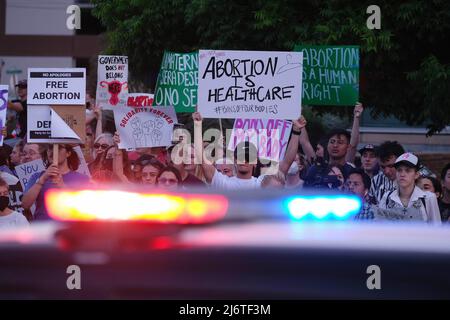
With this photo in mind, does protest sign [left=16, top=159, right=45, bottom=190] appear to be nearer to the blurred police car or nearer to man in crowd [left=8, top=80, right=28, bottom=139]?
man in crowd [left=8, top=80, right=28, bottom=139]

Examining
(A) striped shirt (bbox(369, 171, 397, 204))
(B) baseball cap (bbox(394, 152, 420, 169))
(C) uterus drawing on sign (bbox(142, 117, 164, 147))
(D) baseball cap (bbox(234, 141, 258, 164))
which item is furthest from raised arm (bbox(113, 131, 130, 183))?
(B) baseball cap (bbox(394, 152, 420, 169))

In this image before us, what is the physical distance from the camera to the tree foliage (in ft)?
38.9

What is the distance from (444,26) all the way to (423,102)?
45.0 inches

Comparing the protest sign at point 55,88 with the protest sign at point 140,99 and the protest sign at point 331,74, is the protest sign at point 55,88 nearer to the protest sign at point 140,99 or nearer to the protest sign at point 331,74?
the protest sign at point 140,99

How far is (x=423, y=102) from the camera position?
12.6 m

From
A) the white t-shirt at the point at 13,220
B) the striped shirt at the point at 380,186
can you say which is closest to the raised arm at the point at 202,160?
the striped shirt at the point at 380,186

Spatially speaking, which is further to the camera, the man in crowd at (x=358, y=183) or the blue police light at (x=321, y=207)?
the man in crowd at (x=358, y=183)

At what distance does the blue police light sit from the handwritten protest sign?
25.5 feet

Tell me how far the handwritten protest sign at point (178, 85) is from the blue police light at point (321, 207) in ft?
A: 25.5

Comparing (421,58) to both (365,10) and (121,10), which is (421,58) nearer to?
(365,10)

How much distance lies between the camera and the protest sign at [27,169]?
8.56m

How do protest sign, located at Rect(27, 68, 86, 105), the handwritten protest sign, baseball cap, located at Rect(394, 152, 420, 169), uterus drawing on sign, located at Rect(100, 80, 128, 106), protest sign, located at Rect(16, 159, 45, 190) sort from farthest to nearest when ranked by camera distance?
uterus drawing on sign, located at Rect(100, 80, 128, 106) → the handwritten protest sign → protest sign, located at Rect(16, 159, 45, 190) → protest sign, located at Rect(27, 68, 86, 105) → baseball cap, located at Rect(394, 152, 420, 169)

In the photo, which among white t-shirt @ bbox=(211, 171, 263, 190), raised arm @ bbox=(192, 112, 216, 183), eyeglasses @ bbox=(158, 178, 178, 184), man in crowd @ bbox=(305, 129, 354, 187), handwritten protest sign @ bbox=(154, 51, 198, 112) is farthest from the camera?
handwritten protest sign @ bbox=(154, 51, 198, 112)
